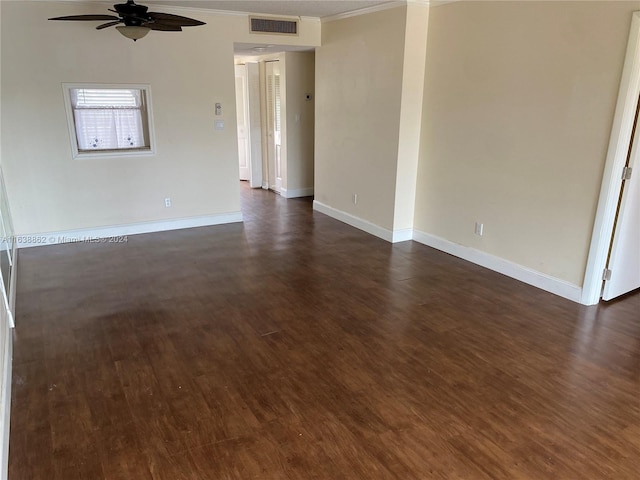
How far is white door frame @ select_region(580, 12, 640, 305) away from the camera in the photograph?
3.18 metres

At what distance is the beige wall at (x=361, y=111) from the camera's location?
505 cm

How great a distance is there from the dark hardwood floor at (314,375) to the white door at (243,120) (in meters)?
4.37

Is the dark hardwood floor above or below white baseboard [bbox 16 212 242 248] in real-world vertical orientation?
below

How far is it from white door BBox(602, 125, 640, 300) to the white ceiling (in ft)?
9.73

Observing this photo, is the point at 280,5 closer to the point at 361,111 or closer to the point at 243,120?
the point at 361,111

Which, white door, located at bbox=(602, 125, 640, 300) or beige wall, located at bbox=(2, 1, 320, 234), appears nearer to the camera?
white door, located at bbox=(602, 125, 640, 300)

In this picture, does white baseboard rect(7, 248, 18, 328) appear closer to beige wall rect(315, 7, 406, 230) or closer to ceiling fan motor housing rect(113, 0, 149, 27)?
ceiling fan motor housing rect(113, 0, 149, 27)

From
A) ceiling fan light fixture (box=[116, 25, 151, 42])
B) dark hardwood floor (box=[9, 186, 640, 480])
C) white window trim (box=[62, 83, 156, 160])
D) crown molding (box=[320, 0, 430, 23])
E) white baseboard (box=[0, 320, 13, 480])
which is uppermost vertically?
crown molding (box=[320, 0, 430, 23])

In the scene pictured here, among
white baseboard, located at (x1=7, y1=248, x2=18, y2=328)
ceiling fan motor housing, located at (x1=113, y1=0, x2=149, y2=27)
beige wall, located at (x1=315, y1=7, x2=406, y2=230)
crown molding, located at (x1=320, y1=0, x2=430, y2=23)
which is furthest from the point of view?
beige wall, located at (x1=315, y1=7, x2=406, y2=230)

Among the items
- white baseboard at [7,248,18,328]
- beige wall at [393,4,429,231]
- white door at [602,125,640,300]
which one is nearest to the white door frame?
white door at [602,125,640,300]

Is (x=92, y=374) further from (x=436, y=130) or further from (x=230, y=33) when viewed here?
(x=230, y=33)

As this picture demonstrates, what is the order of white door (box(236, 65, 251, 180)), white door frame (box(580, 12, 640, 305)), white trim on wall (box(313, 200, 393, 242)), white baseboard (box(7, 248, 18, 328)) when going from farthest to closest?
white door (box(236, 65, 251, 180)) → white trim on wall (box(313, 200, 393, 242)) → white baseboard (box(7, 248, 18, 328)) → white door frame (box(580, 12, 640, 305))

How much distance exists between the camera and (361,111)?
556cm

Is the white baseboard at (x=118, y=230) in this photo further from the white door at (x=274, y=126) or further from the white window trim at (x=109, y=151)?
the white door at (x=274, y=126)
